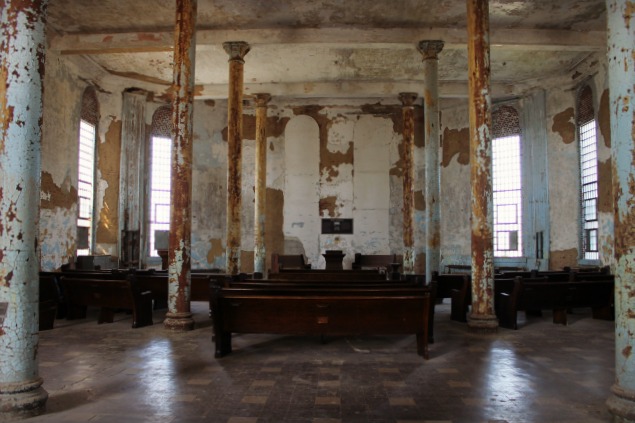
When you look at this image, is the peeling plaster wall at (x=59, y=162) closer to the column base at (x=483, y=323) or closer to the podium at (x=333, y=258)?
the podium at (x=333, y=258)

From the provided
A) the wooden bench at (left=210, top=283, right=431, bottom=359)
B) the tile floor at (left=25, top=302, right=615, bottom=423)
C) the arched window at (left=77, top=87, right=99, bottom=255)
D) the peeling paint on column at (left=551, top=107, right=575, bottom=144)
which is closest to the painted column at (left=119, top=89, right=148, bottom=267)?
the arched window at (left=77, top=87, right=99, bottom=255)

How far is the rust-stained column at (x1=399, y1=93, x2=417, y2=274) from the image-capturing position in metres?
18.1

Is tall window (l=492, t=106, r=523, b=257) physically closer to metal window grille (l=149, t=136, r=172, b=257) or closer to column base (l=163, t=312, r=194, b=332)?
metal window grille (l=149, t=136, r=172, b=257)

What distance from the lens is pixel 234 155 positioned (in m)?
13.9

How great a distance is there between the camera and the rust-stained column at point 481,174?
29.9ft

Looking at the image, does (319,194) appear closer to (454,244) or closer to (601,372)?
(454,244)

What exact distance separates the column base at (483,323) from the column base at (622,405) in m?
4.43

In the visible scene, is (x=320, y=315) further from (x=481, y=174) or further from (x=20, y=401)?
(x=481, y=174)

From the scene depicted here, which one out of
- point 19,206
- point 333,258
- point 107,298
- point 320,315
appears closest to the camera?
point 19,206

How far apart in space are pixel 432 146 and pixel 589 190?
263 inches

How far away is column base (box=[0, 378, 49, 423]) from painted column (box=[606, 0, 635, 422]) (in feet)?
17.4

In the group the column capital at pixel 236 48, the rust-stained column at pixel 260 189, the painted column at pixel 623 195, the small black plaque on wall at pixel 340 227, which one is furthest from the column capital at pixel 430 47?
the painted column at pixel 623 195

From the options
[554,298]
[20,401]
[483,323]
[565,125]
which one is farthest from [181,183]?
[565,125]

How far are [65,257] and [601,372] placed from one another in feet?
50.5
